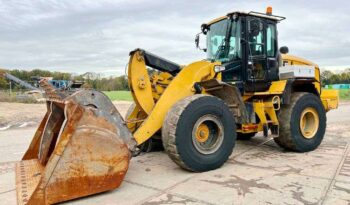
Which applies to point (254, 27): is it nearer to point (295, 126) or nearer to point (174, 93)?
point (295, 126)

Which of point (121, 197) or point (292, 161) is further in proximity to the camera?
point (292, 161)

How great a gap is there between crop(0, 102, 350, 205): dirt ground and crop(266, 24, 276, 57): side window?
1.91 m

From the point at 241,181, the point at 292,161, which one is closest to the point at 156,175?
the point at 241,181

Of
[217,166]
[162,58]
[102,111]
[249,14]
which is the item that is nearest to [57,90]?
[102,111]

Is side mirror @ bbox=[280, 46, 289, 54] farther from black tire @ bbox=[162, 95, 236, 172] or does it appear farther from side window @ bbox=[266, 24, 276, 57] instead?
black tire @ bbox=[162, 95, 236, 172]

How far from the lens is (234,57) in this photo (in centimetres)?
638

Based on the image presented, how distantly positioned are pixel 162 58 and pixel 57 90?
1813 millimetres

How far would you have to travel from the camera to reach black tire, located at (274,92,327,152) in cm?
648

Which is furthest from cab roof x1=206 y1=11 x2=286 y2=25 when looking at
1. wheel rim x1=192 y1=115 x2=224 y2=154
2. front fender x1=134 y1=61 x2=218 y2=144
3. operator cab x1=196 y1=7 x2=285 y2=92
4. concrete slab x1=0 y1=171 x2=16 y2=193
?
concrete slab x1=0 y1=171 x2=16 y2=193

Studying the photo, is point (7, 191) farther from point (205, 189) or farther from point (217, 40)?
point (217, 40)

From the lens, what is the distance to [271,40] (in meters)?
6.95

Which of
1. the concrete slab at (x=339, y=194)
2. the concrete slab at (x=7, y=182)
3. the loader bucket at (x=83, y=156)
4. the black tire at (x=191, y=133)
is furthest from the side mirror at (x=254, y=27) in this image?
the concrete slab at (x=7, y=182)

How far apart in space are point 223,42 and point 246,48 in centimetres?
45

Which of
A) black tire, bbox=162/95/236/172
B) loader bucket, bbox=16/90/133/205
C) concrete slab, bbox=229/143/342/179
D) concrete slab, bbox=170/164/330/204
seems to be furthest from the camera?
concrete slab, bbox=229/143/342/179
